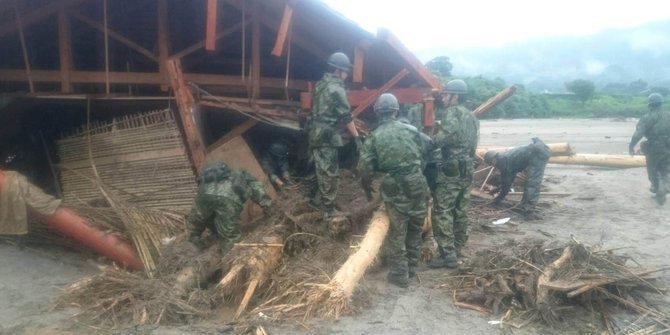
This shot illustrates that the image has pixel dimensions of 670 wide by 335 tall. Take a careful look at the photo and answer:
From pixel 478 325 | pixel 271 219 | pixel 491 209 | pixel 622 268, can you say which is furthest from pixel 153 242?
pixel 491 209

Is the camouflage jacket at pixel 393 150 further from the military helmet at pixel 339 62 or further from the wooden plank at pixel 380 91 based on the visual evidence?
the wooden plank at pixel 380 91

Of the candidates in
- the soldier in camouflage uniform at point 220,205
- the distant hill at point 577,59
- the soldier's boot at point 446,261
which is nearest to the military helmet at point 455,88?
the soldier's boot at point 446,261

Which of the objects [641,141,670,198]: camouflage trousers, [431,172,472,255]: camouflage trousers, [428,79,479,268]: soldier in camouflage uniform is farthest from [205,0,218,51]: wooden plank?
[641,141,670,198]: camouflage trousers

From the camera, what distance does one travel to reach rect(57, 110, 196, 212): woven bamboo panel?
7227mm

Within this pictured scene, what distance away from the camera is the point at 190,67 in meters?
9.33

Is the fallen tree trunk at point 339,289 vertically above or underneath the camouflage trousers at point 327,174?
underneath

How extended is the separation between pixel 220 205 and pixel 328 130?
163 centimetres

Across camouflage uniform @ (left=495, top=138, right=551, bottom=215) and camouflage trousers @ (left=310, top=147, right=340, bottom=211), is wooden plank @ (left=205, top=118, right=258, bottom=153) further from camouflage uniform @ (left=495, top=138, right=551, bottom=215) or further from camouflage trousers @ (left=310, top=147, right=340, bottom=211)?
camouflage uniform @ (left=495, top=138, right=551, bottom=215)

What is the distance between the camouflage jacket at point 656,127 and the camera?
9.80 metres

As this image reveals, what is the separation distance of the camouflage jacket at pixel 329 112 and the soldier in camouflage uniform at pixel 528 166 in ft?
10.9

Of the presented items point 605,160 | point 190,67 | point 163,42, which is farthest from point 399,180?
point 605,160

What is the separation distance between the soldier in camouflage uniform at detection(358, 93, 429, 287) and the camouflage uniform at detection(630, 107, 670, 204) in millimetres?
6116

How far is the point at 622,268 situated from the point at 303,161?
15.3ft

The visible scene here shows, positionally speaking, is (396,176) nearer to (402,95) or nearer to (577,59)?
(402,95)
